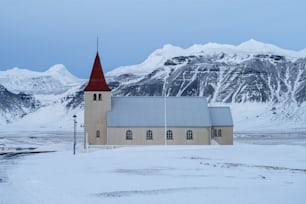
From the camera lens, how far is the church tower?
57031 mm

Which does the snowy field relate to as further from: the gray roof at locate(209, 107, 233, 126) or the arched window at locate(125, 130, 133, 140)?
the gray roof at locate(209, 107, 233, 126)

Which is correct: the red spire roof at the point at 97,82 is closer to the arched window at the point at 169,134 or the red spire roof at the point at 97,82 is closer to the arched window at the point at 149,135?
the arched window at the point at 149,135

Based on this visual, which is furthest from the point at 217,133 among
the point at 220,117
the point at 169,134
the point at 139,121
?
the point at 139,121

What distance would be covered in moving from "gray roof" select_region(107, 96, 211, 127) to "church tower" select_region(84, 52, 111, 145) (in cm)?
118

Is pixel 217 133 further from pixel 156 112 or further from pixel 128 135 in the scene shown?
pixel 128 135

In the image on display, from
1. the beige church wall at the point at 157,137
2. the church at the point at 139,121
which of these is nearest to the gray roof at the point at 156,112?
the church at the point at 139,121

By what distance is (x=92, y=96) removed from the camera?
57750 millimetres

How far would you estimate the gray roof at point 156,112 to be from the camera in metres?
56.7

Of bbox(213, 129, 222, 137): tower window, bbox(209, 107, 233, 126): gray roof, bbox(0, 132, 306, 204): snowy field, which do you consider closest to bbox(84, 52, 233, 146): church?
bbox(209, 107, 233, 126): gray roof

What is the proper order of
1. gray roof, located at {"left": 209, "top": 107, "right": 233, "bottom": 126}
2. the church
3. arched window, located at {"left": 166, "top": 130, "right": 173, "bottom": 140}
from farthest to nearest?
gray roof, located at {"left": 209, "top": 107, "right": 233, "bottom": 126}
arched window, located at {"left": 166, "top": 130, "right": 173, "bottom": 140}
the church

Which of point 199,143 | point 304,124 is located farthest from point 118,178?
point 304,124

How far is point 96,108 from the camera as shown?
57406mm

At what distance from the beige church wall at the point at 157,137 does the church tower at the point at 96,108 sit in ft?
5.35

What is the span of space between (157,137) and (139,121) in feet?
9.40
